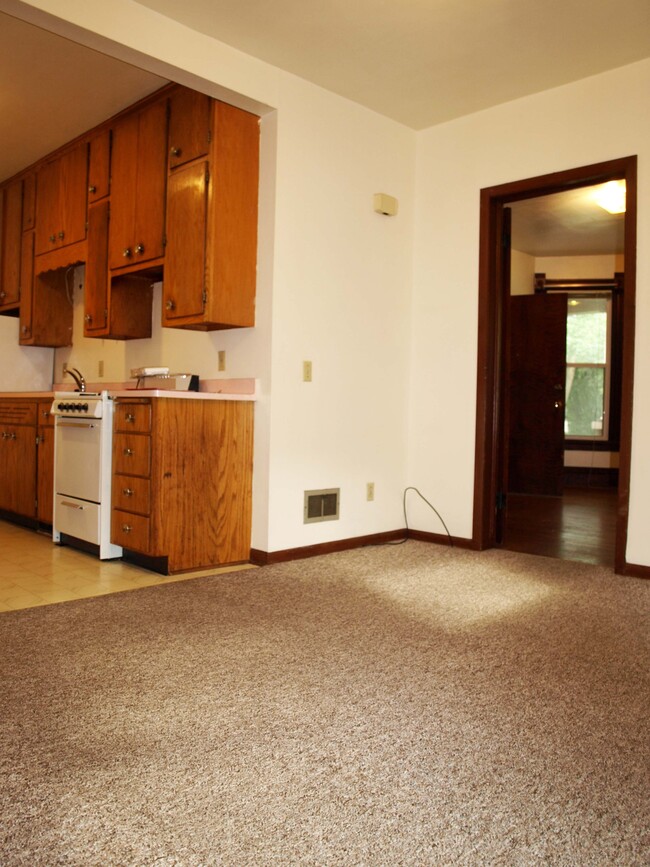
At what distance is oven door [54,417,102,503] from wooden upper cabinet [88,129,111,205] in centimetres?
157

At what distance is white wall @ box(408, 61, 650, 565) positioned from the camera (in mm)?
3287

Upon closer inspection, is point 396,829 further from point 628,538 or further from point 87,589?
point 628,538

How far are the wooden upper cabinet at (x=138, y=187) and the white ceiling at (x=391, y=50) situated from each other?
0.50 feet

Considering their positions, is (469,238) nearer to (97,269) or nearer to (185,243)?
(185,243)

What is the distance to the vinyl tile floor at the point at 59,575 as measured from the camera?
2.82 meters

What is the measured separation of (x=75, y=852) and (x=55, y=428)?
302cm

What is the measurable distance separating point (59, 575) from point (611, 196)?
4808 mm

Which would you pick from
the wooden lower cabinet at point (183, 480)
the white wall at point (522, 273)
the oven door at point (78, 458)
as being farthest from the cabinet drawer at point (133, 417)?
the white wall at point (522, 273)

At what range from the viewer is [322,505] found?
3.69 metres

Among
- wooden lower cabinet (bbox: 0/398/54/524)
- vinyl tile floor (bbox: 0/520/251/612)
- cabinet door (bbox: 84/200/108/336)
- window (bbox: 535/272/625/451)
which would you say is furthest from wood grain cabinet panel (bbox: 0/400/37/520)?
window (bbox: 535/272/625/451)

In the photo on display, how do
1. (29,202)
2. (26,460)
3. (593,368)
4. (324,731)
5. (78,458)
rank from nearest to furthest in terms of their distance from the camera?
(324,731) < (78,458) < (26,460) < (29,202) < (593,368)

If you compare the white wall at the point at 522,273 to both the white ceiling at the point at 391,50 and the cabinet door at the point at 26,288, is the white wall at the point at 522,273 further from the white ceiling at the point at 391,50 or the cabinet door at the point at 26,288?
the cabinet door at the point at 26,288

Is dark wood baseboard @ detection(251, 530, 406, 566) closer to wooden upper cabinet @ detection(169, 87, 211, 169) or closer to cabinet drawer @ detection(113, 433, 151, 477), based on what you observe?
cabinet drawer @ detection(113, 433, 151, 477)

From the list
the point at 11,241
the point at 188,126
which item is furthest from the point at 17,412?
the point at 188,126
